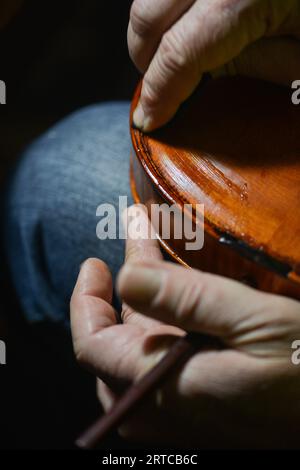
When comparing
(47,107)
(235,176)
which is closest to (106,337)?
(235,176)

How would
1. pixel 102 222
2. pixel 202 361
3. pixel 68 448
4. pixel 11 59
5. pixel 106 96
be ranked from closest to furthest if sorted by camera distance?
pixel 202 361 → pixel 102 222 → pixel 68 448 → pixel 11 59 → pixel 106 96

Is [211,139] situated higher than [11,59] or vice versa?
[211,139]

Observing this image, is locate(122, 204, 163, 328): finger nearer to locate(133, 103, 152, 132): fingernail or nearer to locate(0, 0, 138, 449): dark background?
locate(133, 103, 152, 132): fingernail

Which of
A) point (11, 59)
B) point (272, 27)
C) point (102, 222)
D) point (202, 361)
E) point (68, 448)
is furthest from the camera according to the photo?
point (11, 59)

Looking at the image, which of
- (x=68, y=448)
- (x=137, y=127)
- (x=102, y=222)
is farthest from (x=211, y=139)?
(x=68, y=448)

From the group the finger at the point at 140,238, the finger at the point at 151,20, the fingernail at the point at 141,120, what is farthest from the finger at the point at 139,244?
the finger at the point at 151,20

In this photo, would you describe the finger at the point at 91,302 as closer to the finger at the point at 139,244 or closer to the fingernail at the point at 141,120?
the finger at the point at 139,244

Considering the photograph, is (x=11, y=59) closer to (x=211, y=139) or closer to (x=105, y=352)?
(x=211, y=139)
